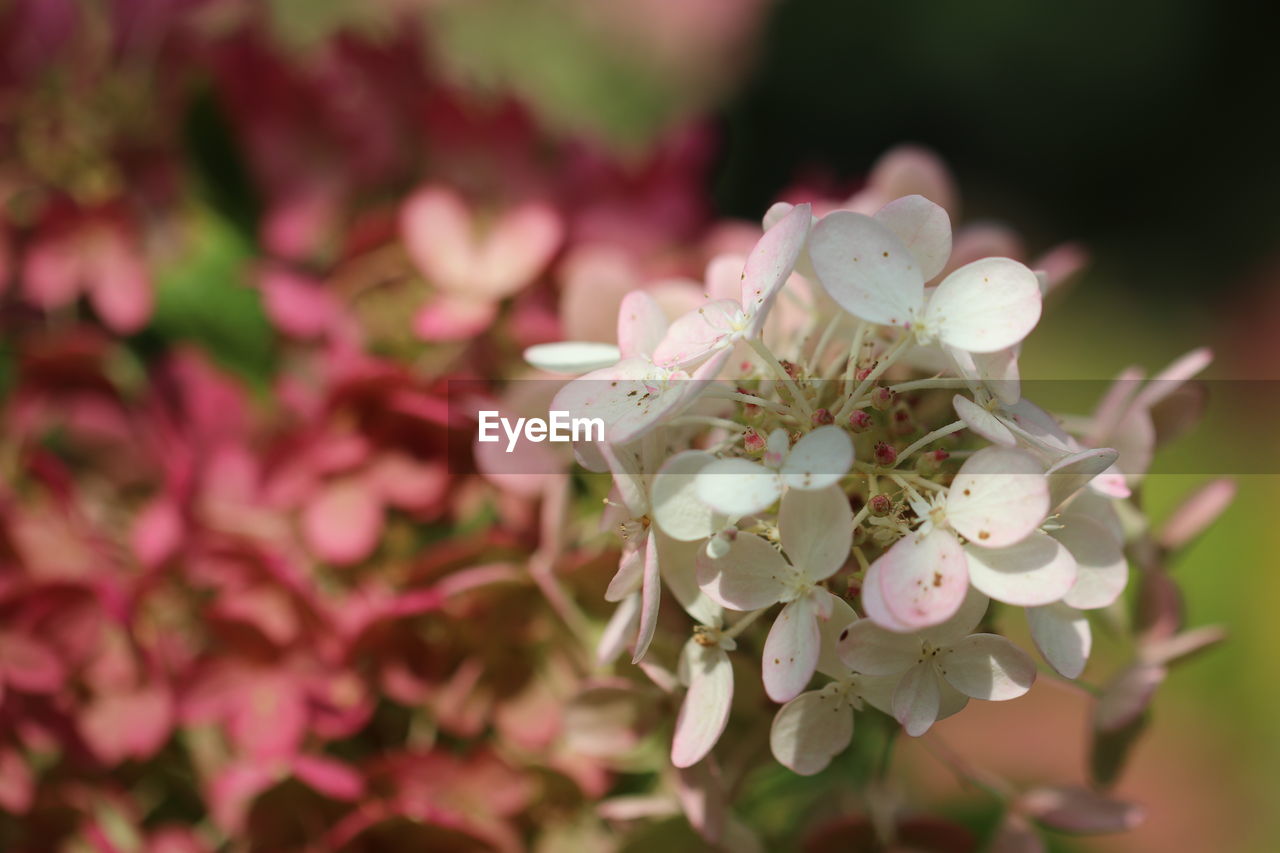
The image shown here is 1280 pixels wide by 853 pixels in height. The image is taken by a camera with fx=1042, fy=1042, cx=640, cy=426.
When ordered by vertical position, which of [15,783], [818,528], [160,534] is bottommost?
[15,783]

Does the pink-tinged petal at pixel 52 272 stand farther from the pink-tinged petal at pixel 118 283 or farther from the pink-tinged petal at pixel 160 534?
the pink-tinged petal at pixel 160 534

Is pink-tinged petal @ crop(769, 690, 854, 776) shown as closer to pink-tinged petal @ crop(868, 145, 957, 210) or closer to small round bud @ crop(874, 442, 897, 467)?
small round bud @ crop(874, 442, 897, 467)

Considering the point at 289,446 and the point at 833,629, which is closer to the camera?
the point at 833,629

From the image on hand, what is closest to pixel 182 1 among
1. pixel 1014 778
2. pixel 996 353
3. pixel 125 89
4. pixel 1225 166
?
pixel 125 89

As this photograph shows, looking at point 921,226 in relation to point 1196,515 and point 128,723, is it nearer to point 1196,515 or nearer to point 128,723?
point 1196,515

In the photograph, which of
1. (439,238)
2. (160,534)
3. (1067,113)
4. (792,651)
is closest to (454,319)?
(439,238)

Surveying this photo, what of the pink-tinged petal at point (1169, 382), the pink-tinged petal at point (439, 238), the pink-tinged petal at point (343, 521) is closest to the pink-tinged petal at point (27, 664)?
the pink-tinged petal at point (343, 521)

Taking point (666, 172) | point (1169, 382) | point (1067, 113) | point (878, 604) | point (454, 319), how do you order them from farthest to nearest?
point (1067, 113)
point (666, 172)
point (454, 319)
point (1169, 382)
point (878, 604)

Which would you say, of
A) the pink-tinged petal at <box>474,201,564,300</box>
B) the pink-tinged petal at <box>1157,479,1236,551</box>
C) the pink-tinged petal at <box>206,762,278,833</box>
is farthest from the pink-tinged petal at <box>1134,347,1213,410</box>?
the pink-tinged petal at <box>206,762,278,833</box>
